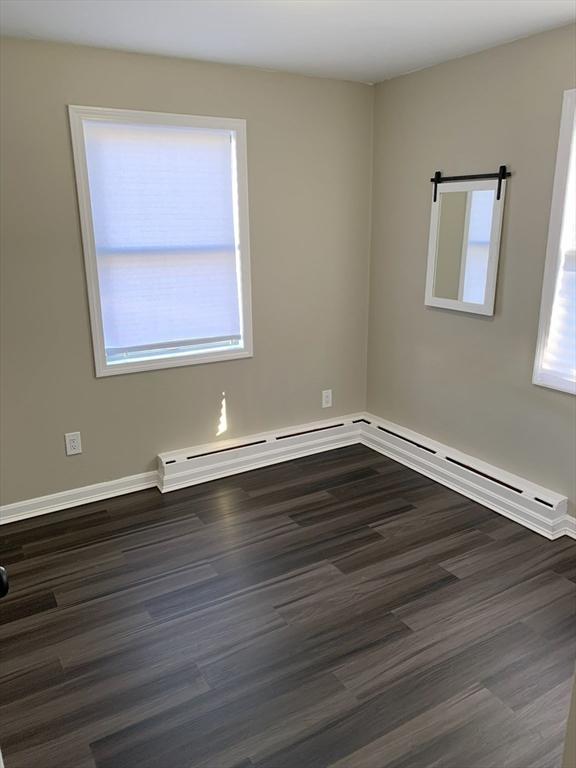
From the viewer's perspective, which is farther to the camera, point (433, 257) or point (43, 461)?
point (433, 257)

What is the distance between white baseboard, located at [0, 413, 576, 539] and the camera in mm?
2963

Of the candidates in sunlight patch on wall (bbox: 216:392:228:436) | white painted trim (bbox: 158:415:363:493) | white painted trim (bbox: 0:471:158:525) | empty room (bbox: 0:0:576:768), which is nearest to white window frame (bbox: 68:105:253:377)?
empty room (bbox: 0:0:576:768)

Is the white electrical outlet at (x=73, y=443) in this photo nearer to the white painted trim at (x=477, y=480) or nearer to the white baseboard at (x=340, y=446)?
the white baseboard at (x=340, y=446)

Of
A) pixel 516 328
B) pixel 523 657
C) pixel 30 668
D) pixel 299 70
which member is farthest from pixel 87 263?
pixel 523 657

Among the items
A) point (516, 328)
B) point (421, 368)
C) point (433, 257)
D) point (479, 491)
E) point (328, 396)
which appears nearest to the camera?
point (516, 328)

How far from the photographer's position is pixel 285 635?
2.23 meters

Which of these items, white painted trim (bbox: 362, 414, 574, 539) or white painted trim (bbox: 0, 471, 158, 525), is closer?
white painted trim (bbox: 362, 414, 574, 539)

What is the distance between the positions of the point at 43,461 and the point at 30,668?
1296 mm

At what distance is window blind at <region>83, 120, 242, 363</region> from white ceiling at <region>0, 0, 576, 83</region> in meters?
0.44

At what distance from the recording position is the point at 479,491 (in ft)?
10.6

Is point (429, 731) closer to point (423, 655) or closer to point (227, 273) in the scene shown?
point (423, 655)

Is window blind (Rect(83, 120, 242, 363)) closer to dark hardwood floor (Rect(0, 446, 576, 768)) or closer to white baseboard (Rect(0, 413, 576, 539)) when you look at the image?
white baseboard (Rect(0, 413, 576, 539))

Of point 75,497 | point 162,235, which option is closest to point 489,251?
point 162,235

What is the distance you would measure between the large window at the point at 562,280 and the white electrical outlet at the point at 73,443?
2.51m
